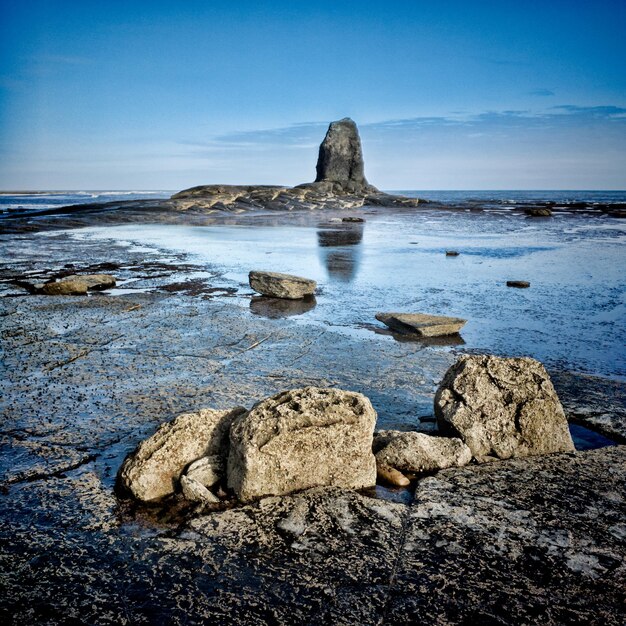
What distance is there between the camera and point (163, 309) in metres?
7.17

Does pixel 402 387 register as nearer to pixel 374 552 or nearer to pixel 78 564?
pixel 374 552

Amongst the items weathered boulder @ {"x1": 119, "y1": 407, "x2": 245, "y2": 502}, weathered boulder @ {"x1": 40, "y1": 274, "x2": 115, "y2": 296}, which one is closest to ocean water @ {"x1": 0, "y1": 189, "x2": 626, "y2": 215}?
weathered boulder @ {"x1": 40, "y1": 274, "x2": 115, "y2": 296}

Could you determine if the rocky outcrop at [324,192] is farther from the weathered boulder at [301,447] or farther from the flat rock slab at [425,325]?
the weathered boulder at [301,447]

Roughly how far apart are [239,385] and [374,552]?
7.50 feet

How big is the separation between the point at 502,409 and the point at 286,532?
175 cm

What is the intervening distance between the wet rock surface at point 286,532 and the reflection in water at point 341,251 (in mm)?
6456

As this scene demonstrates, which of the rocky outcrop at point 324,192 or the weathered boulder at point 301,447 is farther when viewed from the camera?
the rocky outcrop at point 324,192

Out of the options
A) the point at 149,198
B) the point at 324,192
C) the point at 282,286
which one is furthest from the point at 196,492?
the point at 149,198

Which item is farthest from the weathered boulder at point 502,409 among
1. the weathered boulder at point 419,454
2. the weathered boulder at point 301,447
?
the weathered boulder at point 301,447

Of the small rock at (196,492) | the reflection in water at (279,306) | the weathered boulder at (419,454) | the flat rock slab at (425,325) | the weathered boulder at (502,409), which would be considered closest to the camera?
the small rock at (196,492)

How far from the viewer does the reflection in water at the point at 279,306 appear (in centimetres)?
718

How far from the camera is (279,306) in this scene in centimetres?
763

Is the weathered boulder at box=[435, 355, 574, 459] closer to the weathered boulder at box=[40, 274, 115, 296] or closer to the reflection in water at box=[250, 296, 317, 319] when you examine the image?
the reflection in water at box=[250, 296, 317, 319]

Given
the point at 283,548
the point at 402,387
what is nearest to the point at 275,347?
the point at 402,387
